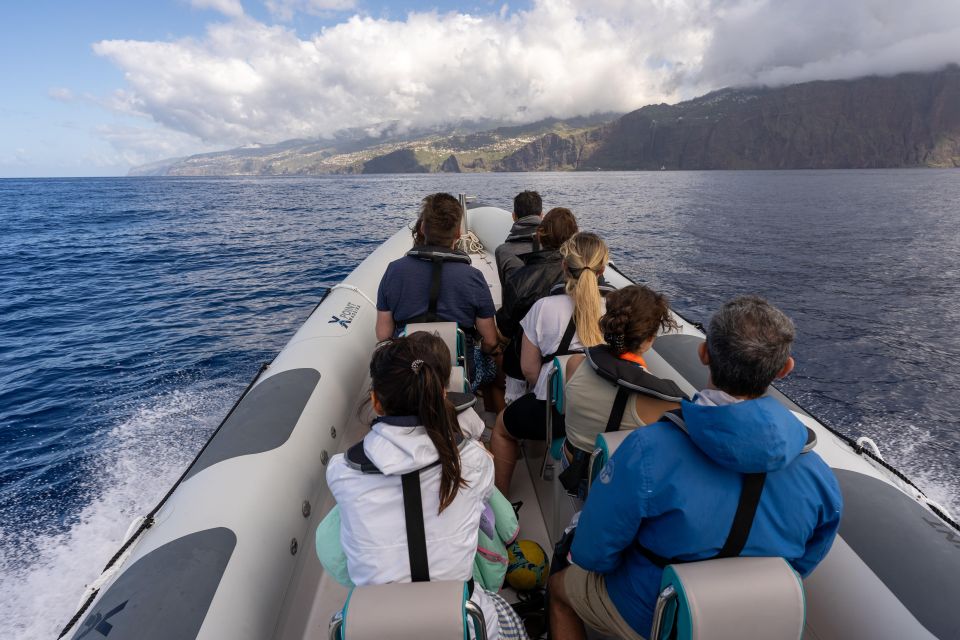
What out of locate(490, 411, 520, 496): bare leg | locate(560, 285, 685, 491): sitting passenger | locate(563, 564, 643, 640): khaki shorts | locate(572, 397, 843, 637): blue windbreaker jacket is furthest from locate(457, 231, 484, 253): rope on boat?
locate(572, 397, 843, 637): blue windbreaker jacket

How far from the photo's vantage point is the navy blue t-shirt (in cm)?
286

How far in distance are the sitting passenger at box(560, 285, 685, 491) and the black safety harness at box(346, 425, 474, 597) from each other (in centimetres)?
82

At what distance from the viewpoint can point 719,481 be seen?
1.19 m

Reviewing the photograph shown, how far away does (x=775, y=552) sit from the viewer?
1.27 meters

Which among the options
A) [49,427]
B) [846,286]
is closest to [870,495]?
[49,427]

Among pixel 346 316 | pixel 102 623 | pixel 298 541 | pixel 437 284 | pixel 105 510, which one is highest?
pixel 437 284

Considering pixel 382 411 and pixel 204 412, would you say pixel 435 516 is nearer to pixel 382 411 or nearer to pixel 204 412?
pixel 382 411

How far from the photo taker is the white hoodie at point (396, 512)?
1315mm

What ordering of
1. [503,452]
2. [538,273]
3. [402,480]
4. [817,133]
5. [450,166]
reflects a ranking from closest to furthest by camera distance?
[402,480]
[503,452]
[538,273]
[817,133]
[450,166]

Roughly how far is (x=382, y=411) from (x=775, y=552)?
1171 millimetres

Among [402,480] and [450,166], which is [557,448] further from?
[450,166]

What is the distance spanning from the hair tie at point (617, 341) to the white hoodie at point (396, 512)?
0.78 m

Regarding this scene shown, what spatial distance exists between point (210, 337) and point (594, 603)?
8.06 meters

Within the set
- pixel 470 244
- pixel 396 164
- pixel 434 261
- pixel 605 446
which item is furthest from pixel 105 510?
pixel 396 164
